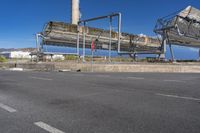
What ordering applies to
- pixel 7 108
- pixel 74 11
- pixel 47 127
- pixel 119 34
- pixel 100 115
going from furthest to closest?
1. pixel 74 11
2. pixel 119 34
3. pixel 7 108
4. pixel 100 115
5. pixel 47 127

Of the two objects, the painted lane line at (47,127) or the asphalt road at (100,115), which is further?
the asphalt road at (100,115)

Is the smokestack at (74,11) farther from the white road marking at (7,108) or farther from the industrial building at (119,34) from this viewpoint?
the white road marking at (7,108)

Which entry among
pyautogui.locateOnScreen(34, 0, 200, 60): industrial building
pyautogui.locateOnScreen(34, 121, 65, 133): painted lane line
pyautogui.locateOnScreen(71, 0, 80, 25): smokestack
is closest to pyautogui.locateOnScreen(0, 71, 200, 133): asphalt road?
pyautogui.locateOnScreen(34, 121, 65, 133): painted lane line

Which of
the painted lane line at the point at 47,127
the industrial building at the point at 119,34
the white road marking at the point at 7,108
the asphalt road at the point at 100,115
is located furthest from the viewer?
the industrial building at the point at 119,34

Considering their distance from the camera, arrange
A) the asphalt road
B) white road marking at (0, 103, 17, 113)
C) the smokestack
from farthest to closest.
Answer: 1. the smokestack
2. white road marking at (0, 103, 17, 113)
3. the asphalt road

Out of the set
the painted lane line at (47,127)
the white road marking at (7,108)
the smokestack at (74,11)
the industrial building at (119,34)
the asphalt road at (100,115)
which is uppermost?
the smokestack at (74,11)

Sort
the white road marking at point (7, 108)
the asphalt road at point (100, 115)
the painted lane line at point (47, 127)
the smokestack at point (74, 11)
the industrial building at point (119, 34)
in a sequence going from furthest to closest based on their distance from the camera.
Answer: the smokestack at point (74, 11)
the industrial building at point (119, 34)
the white road marking at point (7, 108)
the asphalt road at point (100, 115)
the painted lane line at point (47, 127)

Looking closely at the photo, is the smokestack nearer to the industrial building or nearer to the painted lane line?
the industrial building

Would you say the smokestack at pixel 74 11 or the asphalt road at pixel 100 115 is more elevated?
the smokestack at pixel 74 11

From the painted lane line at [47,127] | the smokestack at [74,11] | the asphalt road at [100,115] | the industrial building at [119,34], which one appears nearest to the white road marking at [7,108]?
the asphalt road at [100,115]

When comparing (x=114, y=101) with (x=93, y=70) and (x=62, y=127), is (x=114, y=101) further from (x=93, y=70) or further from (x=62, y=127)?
(x=93, y=70)

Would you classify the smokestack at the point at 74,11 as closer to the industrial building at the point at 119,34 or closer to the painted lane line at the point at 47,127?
the industrial building at the point at 119,34

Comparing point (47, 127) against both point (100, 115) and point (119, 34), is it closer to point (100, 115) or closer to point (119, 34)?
point (100, 115)

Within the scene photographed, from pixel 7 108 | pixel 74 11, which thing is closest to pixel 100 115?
pixel 7 108
